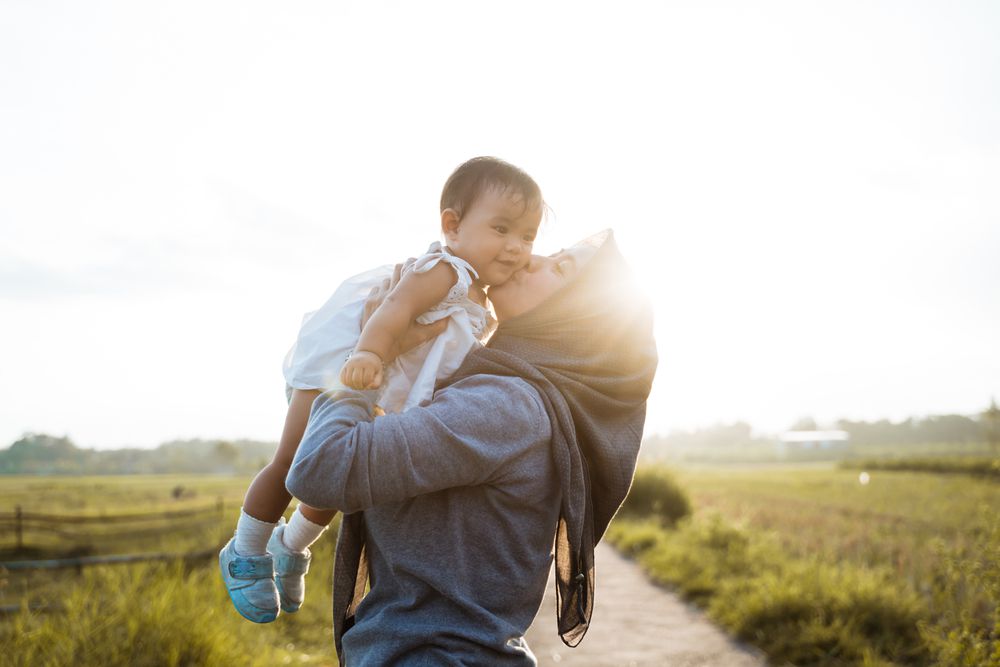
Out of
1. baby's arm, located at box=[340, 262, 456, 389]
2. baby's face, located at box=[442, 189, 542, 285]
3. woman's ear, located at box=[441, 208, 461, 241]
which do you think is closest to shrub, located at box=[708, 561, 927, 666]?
baby's face, located at box=[442, 189, 542, 285]

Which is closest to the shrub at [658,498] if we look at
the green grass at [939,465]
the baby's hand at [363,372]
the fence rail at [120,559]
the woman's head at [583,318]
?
the fence rail at [120,559]

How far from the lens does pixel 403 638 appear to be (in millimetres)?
1810

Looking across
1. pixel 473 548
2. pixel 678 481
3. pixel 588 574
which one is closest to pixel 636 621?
pixel 588 574

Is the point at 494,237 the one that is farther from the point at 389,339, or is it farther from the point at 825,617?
the point at 825,617

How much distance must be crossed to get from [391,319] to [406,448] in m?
0.44

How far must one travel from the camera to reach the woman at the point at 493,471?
67.4 inches

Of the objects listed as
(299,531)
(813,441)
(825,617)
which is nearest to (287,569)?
(299,531)

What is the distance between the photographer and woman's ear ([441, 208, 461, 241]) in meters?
2.36

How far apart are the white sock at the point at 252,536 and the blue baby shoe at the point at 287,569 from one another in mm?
84

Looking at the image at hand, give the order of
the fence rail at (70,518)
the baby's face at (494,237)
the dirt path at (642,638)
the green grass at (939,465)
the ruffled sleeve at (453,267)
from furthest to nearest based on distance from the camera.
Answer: the green grass at (939,465) → the fence rail at (70,518) → the dirt path at (642,638) → the baby's face at (494,237) → the ruffled sleeve at (453,267)

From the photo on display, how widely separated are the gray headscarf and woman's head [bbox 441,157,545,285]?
223 mm

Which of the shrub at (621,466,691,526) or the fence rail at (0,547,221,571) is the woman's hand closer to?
the fence rail at (0,547,221,571)

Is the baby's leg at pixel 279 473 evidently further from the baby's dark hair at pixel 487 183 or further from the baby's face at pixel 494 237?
the baby's dark hair at pixel 487 183

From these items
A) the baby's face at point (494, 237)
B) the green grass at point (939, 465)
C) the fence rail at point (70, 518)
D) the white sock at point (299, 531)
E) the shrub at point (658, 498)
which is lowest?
the green grass at point (939, 465)
